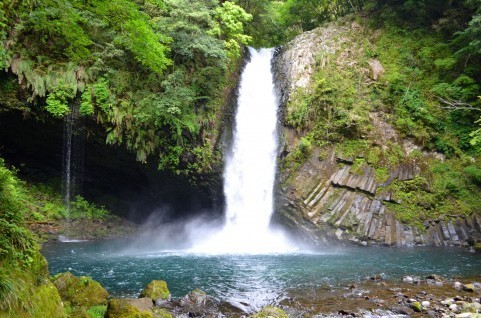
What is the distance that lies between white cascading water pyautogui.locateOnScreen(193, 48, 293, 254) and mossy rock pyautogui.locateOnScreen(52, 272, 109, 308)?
823cm

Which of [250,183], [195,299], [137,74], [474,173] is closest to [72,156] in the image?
[137,74]

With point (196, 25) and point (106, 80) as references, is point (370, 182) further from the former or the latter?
point (106, 80)

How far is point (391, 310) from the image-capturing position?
745 centimetres

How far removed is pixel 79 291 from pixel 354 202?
12040 millimetres

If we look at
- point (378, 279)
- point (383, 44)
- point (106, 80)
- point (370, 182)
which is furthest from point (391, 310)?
point (383, 44)

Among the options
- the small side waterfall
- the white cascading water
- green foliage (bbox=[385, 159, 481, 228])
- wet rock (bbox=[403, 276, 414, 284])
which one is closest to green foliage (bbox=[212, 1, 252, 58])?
the white cascading water

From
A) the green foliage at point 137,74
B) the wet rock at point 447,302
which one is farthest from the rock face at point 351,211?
the wet rock at point 447,302

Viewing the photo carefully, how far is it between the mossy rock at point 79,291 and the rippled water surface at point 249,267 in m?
1.33

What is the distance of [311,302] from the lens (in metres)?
8.00

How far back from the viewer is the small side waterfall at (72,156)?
1510 cm

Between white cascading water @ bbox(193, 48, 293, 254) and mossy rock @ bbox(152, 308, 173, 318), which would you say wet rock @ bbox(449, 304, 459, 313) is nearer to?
mossy rock @ bbox(152, 308, 173, 318)

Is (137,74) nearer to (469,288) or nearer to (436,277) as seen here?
(436,277)

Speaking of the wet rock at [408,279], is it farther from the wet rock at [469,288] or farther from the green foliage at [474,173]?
the green foliage at [474,173]

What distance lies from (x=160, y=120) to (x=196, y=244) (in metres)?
6.19
